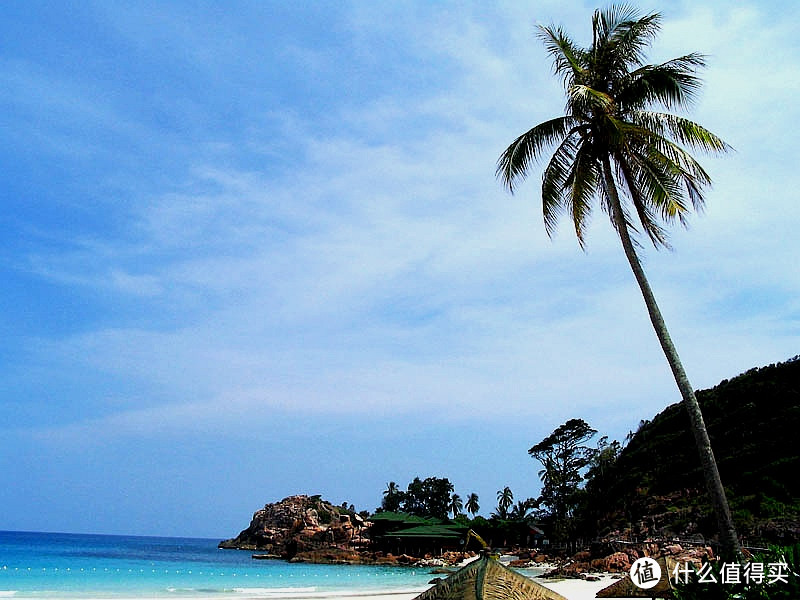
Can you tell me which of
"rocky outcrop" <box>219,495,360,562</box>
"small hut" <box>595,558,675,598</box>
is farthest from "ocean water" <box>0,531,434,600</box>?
"small hut" <box>595,558,675,598</box>

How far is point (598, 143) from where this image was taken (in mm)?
13594

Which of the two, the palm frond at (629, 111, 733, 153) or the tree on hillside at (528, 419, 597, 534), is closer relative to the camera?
the palm frond at (629, 111, 733, 153)

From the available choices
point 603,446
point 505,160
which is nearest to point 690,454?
point 603,446

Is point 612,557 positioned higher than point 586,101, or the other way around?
point 586,101

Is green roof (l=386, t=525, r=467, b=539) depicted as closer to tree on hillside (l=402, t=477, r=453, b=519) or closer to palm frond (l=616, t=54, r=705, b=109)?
tree on hillside (l=402, t=477, r=453, b=519)

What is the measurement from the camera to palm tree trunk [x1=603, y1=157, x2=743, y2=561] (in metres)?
11.3

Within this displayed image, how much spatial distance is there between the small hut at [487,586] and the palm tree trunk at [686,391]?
256 inches

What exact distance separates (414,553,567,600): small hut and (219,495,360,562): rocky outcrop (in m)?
54.1

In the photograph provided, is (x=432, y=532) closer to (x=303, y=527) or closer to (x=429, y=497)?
(x=303, y=527)

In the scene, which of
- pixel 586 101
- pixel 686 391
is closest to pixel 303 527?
pixel 686 391

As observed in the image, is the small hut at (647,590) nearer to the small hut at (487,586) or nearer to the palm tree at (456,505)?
the small hut at (487,586)

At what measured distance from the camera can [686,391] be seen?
1212 cm

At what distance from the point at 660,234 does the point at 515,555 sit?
42931 millimetres

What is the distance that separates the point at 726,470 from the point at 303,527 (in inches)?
1570
